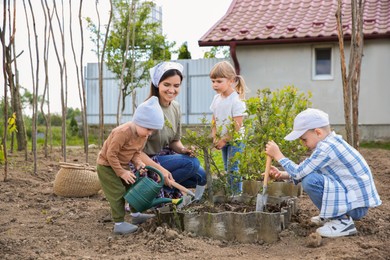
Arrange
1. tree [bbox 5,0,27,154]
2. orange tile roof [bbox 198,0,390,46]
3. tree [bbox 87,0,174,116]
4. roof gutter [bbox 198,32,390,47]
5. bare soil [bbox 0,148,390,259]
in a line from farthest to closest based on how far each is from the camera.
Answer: tree [bbox 87,0,174,116], orange tile roof [bbox 198,0,390,46], roof gutter [bbox 198,32,390,47], tree [bbox 5,0,27,154], bare soil [bbox 0,148,390,259]

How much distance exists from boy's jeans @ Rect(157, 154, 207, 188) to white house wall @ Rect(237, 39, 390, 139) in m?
7.85

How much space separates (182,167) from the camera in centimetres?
437

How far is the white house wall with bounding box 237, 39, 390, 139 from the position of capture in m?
11.6

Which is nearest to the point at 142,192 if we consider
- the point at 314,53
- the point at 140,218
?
the point at 140,218

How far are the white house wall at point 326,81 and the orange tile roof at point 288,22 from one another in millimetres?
364

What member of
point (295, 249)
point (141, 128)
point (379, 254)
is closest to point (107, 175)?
point (141, 128)

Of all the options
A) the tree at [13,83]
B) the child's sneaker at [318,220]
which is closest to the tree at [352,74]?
the child's sneaker at [318,220]

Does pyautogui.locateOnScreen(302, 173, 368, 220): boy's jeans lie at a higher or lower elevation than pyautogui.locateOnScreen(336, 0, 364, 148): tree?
lower

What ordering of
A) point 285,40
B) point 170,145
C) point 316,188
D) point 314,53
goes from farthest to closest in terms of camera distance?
point 314,53 < point 285,40 < point 170,145 < point 316,188

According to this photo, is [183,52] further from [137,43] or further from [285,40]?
[285,40]

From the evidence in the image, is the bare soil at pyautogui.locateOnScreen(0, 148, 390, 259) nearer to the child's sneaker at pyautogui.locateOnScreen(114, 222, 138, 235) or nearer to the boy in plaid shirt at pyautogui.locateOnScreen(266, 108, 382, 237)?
the child's sneaker at pyautogui.locateOnScreen(114, 222, 138, 235)

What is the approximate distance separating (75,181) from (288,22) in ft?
26.5

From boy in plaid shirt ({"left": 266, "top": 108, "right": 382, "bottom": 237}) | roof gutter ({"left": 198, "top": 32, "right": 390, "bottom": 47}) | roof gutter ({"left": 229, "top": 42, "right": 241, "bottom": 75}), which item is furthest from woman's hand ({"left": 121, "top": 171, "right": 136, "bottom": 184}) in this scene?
roof gutter ({"left": 229, "top": 42, "right": 241, "bottom": 75})

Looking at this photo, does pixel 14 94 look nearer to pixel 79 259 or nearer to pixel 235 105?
pixel 235 105
